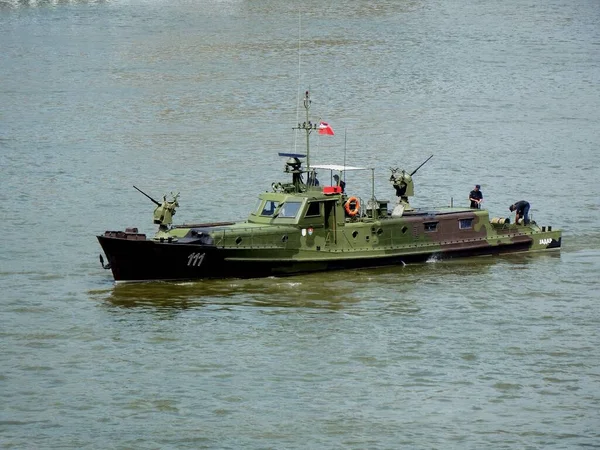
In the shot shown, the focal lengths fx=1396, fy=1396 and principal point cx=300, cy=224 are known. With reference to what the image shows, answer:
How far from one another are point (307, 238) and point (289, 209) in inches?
42.7

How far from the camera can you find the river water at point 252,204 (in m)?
31.1

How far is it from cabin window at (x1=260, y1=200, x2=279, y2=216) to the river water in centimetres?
240

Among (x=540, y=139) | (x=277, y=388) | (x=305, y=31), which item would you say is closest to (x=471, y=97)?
(x=540, y=139)

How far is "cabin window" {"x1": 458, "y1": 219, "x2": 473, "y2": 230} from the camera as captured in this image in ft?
152

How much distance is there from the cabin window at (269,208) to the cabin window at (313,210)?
1.10 meters

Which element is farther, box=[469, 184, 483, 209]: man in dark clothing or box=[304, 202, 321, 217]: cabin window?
box=[469, 184, 483, 209]: man in dark clothing

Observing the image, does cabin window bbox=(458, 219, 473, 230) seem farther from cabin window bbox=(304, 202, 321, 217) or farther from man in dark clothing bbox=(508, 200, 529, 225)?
cabin window bbox=(304, 202, 321, 217)

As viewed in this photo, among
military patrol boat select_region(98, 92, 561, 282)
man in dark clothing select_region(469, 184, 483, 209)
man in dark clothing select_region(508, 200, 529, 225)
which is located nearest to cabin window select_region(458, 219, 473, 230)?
military patrol boat select_region(98, 92, 561, 282)

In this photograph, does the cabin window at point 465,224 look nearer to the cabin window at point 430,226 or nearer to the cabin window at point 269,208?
the cabin window at point 430,226

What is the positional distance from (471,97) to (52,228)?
1414 inches

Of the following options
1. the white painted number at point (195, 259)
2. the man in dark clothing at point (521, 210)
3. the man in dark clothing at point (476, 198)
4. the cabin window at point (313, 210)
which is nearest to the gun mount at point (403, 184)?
the man in dark clothing at point (476, 198)

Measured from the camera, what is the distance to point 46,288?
138 feet

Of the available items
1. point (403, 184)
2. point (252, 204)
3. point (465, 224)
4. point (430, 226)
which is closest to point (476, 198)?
point (465, 224)

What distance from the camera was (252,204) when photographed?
5562 cm
